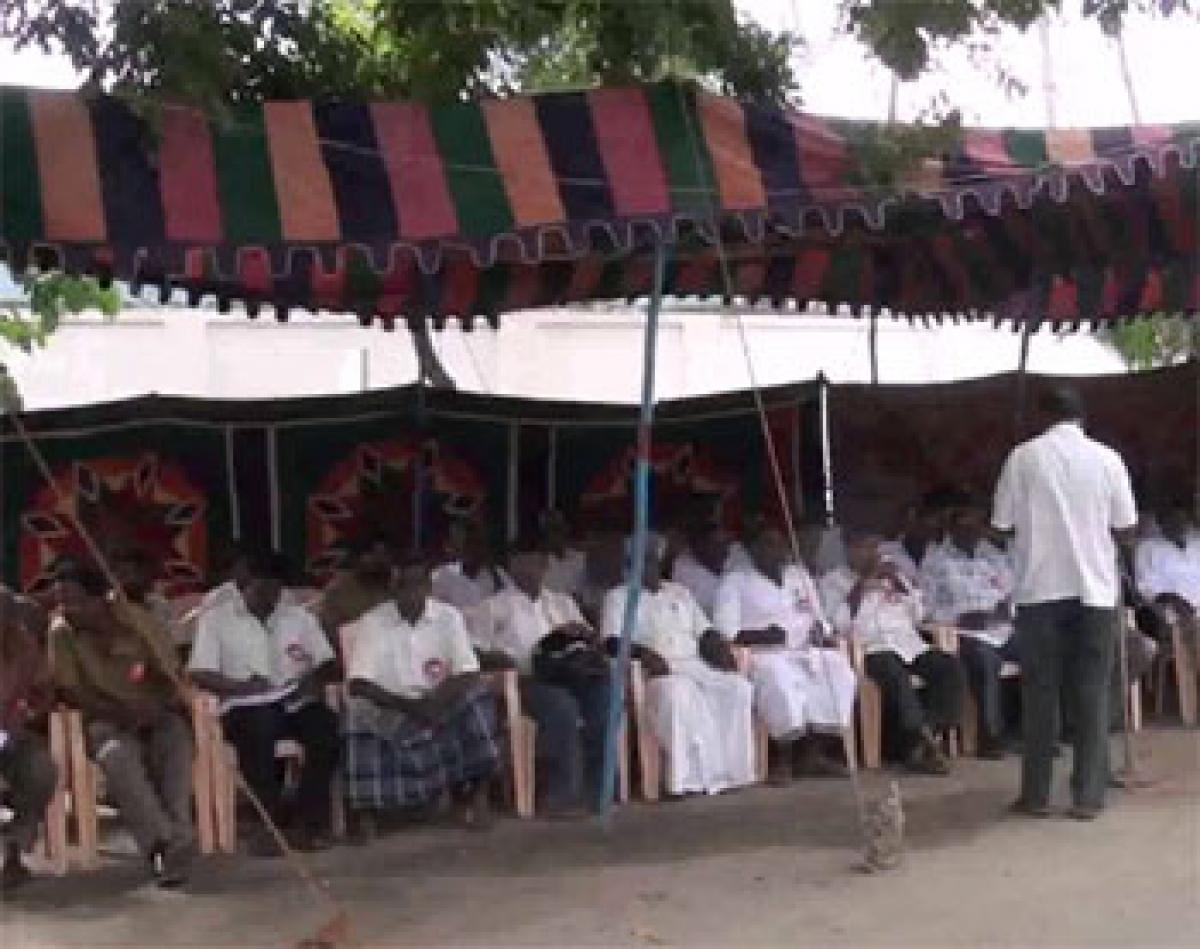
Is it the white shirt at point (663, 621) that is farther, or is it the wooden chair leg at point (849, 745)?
the white shirt at point (663, 621)

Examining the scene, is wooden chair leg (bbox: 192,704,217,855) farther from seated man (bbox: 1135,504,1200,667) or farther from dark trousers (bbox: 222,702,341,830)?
seated man (bbox: 1135,504,1200,667)

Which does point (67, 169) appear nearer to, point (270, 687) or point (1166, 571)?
point (270, 687)

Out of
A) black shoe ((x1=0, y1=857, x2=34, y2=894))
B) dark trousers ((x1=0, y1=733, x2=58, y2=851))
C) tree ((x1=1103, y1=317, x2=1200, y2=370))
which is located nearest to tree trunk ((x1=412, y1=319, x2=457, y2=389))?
dark trousers ((x1=0, y1=733, x2=58, y2=851))

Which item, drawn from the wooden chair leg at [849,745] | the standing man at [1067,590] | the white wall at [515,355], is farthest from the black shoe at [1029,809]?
the white wall at [515,355]

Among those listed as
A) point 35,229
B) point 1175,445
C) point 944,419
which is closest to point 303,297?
point 35,229

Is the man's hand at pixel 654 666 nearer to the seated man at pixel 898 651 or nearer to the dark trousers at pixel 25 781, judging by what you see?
the seated man at pixel 898 651

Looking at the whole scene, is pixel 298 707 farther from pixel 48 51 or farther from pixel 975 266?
pixel 975 266

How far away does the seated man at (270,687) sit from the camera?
263 inches

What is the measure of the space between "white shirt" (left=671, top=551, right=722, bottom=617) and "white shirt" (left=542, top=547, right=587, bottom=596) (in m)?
0.46

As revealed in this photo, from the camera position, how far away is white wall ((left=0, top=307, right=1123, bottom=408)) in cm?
1454

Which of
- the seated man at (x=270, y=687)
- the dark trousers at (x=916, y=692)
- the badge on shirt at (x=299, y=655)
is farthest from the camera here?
the dark trousers at (x=916, y=692)

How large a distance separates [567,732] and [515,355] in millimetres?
9344

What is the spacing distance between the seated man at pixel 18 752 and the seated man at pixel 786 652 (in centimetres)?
292

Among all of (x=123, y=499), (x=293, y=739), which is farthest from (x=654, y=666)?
(x=123, y=499)
